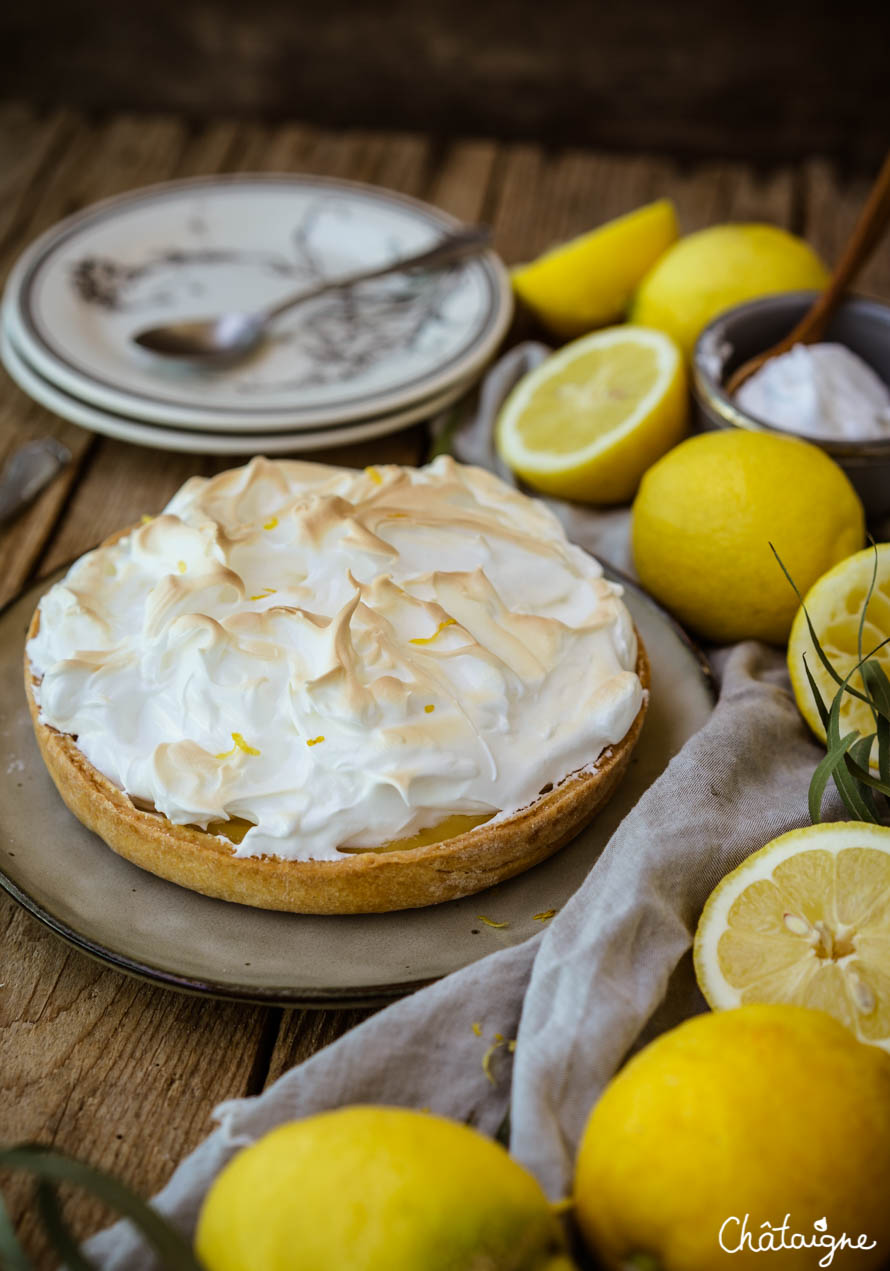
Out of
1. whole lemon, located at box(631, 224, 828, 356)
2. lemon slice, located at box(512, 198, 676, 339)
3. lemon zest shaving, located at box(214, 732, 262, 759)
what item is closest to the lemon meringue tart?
lemon zest shaving, located at box(214, 732, 262, 759)

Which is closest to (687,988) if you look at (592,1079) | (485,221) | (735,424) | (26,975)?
(592,1079)

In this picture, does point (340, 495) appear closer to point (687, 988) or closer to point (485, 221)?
point (687, 988)

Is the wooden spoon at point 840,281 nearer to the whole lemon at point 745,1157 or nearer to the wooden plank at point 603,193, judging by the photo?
the wooden plank at point 603,193

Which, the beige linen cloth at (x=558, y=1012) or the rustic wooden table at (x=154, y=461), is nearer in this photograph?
the beige linen cloth at (x=558, y=1012)

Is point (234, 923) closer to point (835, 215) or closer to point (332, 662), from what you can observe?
point (332, 662)

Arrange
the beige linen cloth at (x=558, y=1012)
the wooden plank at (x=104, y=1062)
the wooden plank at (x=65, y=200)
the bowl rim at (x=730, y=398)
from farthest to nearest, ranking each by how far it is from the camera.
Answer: the wooden plank at (x=65, y=200), the bowl rim at (x=730, y=398), the wooden plank at (x=104, y=1062), the beige linen cloth at (x=558, y=1012)

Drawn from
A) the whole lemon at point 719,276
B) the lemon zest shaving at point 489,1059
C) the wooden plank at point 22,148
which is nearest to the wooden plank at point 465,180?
the whole lemon at point 719,276

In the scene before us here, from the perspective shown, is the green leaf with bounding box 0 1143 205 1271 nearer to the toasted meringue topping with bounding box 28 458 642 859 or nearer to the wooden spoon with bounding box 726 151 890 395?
the toasted meringue topping with bounding box 28 458 642 859
